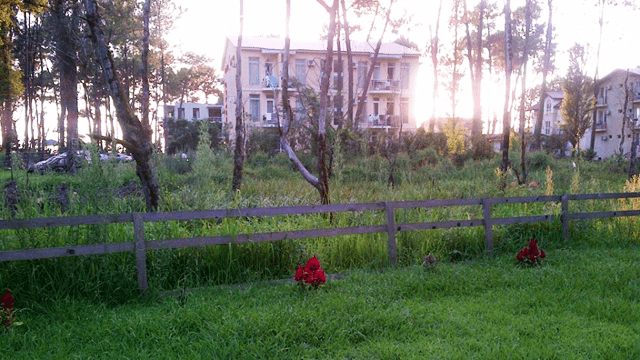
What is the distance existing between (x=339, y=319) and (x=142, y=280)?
2332mm

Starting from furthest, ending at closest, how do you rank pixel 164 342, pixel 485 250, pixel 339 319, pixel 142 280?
pixel 485 250, pixel 142 280, pixel 339 319, pixel 164 342

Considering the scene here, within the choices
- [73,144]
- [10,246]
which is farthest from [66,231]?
[73,144]

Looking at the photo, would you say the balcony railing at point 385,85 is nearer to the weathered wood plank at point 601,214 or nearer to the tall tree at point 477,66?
the tall tree at point 477,66

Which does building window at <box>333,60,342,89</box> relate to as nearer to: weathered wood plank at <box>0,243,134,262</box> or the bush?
the bush

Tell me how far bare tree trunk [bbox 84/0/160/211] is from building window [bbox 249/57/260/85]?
29415mm

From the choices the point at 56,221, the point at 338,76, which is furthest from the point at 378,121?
the point at 56,221

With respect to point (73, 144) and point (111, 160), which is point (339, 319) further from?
point (73, 144)

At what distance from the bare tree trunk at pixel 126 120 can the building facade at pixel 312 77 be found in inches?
988

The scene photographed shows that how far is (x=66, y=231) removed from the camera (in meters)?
6.18

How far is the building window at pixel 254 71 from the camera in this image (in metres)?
37.4

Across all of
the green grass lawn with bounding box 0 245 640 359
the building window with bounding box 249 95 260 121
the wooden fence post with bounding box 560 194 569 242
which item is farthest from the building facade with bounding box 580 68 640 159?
the green grass lawn with bounding box 0 245 640 359

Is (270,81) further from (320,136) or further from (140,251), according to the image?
(140,251)

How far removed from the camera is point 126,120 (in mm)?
8516

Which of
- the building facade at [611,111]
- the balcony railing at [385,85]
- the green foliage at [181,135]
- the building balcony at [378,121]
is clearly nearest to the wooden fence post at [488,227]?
the building balcony at [378,121]
